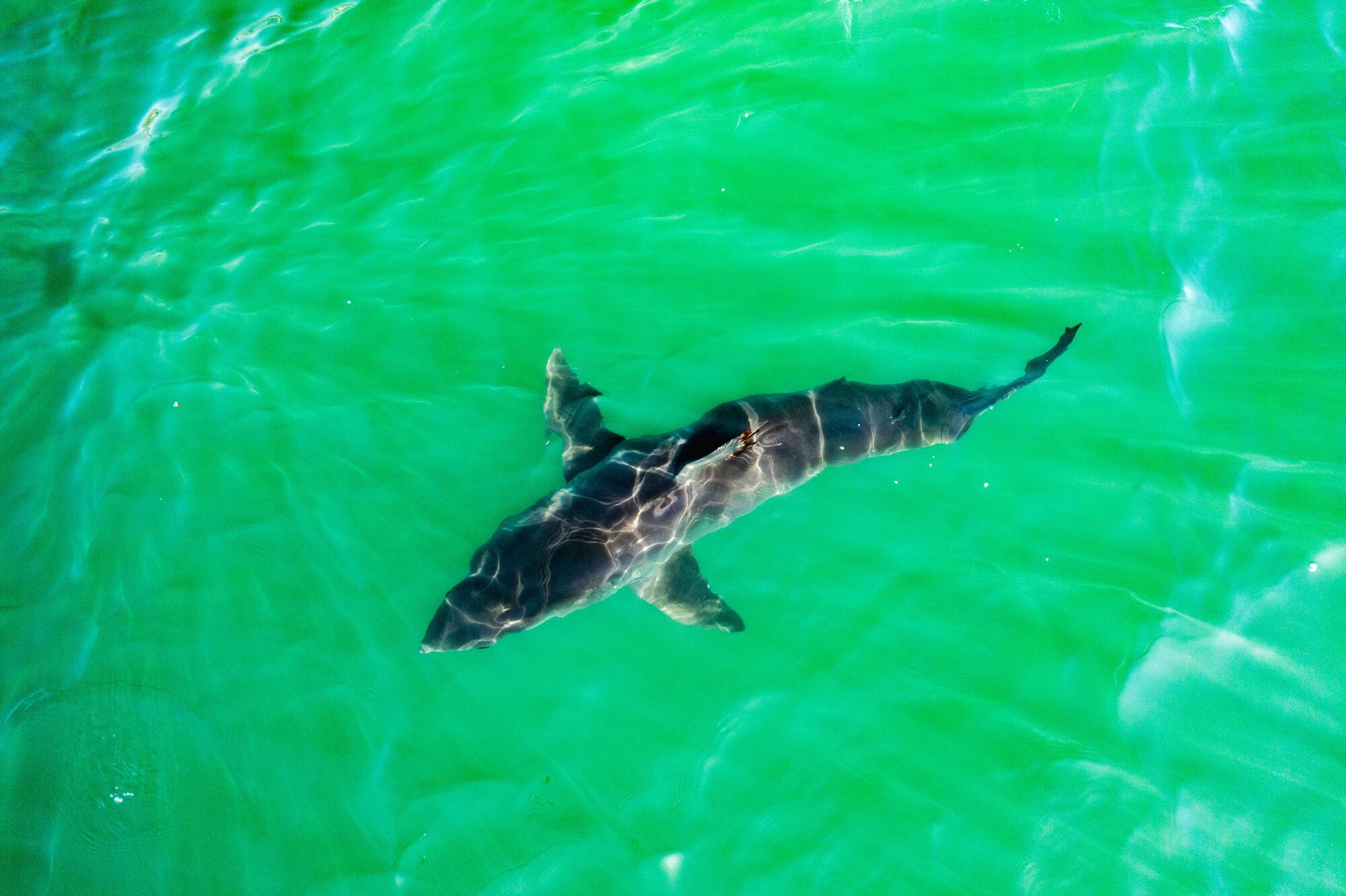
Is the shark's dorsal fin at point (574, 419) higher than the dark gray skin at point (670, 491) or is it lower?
higher

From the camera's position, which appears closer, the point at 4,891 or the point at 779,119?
the point at 4,891

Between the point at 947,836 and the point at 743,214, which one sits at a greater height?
the point at 743,214

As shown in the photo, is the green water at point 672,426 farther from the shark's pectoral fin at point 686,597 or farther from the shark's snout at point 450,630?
the shark's snout at point 450,630

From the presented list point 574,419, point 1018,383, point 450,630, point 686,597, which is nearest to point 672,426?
point 574,419

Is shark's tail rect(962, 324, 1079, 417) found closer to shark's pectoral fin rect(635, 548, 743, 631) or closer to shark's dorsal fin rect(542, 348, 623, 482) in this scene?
shark's pectoral fin rect(635, 548, 743, 631)

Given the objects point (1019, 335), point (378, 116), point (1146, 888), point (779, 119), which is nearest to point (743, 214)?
point (779, 119)

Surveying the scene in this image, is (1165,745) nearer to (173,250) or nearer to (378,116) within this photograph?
(378,116)

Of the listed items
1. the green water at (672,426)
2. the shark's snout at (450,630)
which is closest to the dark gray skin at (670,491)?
the shark's snout at (450,630)
